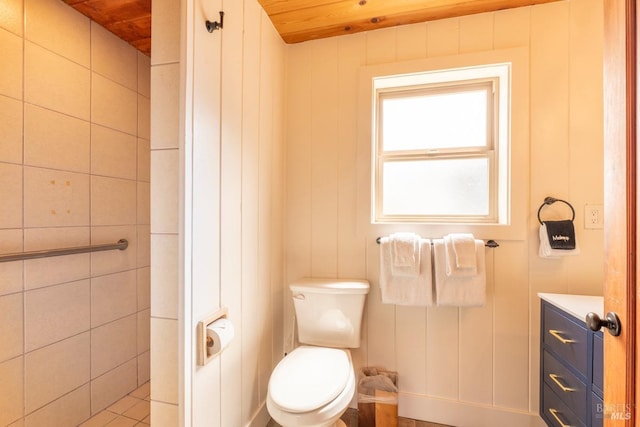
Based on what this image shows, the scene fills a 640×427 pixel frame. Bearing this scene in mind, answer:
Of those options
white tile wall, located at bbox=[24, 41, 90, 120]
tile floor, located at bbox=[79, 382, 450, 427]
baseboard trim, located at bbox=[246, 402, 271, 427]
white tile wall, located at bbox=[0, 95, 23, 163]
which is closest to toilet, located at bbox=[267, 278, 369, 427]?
tile floor, located at bbox=[79, 382, 450, 427]

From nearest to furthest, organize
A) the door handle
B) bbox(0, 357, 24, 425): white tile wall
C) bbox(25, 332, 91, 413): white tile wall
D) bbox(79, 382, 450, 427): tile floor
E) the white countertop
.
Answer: the door handle → the white countertop → bbox(0, 357, 24, 425): white tile wall → bbox(25, 332, 91, 413): white tile wall → bbox(79, 382, 450, 427): tile floor

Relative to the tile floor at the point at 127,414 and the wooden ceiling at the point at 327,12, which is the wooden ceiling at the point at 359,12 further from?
the tile floor at the point at 127,414

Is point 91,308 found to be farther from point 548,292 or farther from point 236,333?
point 548,292

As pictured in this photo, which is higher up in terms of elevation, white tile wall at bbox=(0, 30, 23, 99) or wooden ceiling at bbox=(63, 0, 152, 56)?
wooden ceiling at bbox=(63, 0, 152, 56)

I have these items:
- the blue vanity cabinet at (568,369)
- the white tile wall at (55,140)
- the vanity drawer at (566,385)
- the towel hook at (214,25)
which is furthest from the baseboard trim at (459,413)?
the white tile wall at (55,140)

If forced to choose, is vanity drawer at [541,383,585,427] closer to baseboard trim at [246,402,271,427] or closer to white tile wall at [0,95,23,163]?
baseboard trim at [246,402,271,427]

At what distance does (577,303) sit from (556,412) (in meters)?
0.53

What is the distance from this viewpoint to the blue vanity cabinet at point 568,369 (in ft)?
3.35

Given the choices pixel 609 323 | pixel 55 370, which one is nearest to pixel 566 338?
pixel 609 323

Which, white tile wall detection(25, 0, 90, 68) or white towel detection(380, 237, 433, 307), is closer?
white tile wall detection(25, 0, 90, 68)

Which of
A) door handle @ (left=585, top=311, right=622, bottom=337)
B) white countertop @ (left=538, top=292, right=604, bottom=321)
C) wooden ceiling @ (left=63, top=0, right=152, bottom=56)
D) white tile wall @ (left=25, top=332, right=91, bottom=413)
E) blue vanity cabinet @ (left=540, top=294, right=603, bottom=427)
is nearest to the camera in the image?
door handle @ (left=585, top=311, right=622, bottom=337)

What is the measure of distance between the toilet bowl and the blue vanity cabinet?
2.99 ft

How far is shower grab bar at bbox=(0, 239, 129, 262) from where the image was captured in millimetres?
1226

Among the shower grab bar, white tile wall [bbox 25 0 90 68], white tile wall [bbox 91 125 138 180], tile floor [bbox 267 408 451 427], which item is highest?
white tile wall [bbox 25 0 90 68]
